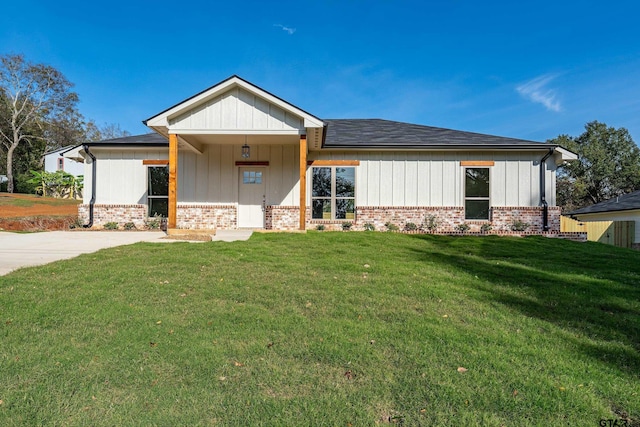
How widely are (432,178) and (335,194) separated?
3496 millimetres

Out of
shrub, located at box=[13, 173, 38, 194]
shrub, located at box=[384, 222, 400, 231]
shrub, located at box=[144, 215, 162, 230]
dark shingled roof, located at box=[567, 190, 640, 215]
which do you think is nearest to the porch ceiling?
shrub, located at box=[144, 215, 162, 230]

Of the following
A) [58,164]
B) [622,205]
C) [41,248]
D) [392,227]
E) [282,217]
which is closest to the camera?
[41,248]

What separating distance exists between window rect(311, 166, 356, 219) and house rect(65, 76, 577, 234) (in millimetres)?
36

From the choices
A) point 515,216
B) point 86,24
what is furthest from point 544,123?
point 86,24

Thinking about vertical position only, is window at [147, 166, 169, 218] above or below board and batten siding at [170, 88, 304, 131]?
below

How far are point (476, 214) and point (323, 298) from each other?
9902 millimetres

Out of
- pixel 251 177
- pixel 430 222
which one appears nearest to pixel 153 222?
pixel 251 177

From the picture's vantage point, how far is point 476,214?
12.2 metres

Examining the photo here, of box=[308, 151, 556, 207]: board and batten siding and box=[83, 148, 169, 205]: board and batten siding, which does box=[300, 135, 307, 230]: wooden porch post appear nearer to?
box=[308, 151, 556, 207]: board and batten siding

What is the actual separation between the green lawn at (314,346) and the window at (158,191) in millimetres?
7215

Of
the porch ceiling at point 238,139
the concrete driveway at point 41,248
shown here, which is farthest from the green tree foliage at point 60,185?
the concrete driveway at point 41,248

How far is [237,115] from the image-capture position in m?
10.3

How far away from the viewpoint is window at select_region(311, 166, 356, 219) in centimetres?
1224

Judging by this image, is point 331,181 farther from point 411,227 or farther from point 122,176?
point 122,176
